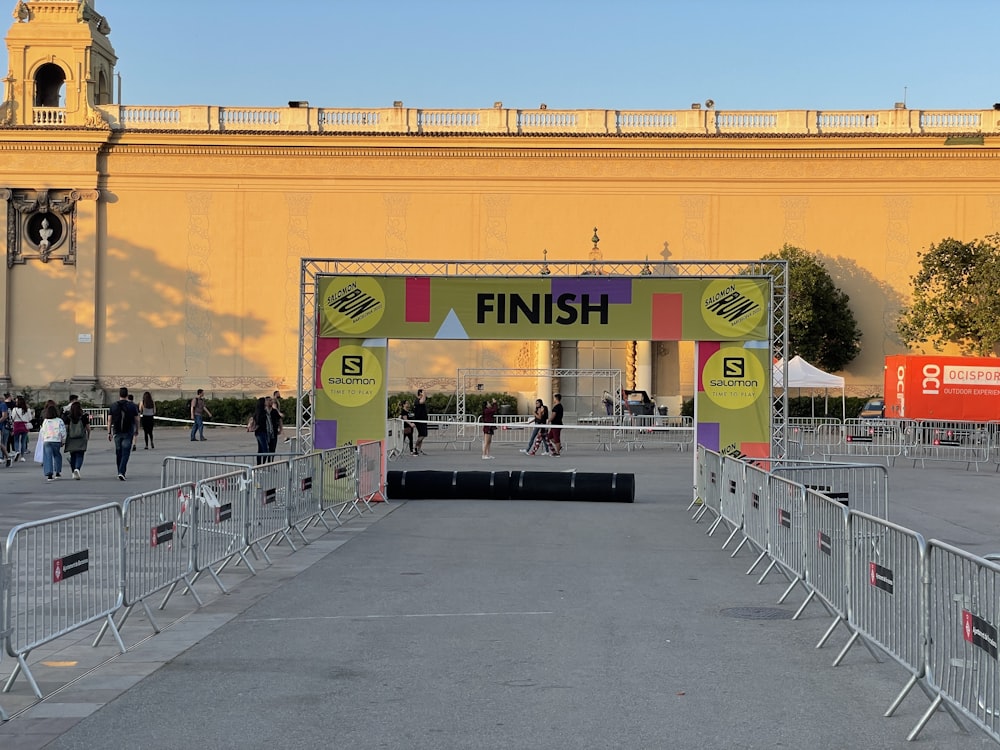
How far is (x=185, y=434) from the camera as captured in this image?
1805 inches

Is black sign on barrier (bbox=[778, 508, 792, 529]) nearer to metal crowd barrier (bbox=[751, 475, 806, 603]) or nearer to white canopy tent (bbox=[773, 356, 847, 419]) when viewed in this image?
metal crowd barrier (bbox=[751, 475, 806, 603])

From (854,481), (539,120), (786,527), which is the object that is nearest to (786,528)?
(786,527)

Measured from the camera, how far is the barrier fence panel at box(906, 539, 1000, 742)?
7066mm

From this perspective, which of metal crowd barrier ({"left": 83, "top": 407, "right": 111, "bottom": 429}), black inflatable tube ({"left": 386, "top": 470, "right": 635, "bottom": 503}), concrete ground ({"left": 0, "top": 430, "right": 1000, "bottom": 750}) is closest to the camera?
concrete ground ({"left": 0, "top": 430, "right": 1000, "bottom": 750})

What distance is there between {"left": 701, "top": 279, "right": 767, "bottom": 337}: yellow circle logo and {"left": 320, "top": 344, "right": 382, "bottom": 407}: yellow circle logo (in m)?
6.04

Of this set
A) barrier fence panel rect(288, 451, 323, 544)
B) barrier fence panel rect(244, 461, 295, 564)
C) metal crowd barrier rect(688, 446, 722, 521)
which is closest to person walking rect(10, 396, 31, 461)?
barrier fence panel rect(288, 451, 323, 544)

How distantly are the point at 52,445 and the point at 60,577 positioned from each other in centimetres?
1713

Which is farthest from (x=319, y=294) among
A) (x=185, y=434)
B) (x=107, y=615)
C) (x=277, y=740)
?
(x=185, y=434)

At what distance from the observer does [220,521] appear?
43.2 ft

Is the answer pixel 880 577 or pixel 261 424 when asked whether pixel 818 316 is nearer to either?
pixel 261 424

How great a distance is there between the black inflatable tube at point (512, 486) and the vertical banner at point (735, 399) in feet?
5.78

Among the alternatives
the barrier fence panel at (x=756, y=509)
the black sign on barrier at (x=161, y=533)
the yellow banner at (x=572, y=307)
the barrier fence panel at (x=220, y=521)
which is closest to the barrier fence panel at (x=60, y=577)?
the black sign on barrier at (x=161, y=533)

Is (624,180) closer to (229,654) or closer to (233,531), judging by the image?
(233,531)

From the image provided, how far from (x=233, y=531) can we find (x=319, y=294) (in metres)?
10.2
